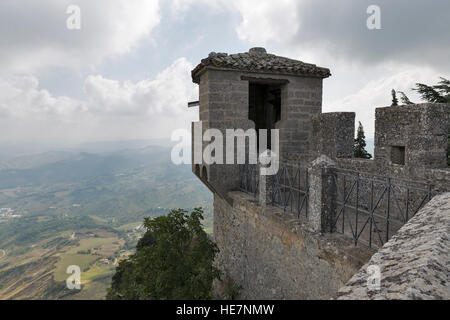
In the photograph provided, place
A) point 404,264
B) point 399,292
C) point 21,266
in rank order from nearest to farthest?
point 399,292 < point 404,264 < point 21,266

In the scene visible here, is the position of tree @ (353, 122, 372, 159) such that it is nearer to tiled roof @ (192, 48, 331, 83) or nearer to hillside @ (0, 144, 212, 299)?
tiled roof @ (192, 48, 331, 83)

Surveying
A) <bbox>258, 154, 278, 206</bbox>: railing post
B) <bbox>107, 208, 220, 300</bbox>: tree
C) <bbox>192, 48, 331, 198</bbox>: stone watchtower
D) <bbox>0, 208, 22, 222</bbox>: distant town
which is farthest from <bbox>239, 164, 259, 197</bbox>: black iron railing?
<bbox>0, 208, 22, 222</bbox>: distant town

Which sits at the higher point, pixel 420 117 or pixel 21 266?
pixel 420 117

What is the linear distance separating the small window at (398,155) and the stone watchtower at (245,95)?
2.60 meters

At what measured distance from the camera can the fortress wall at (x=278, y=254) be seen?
13.3 feet

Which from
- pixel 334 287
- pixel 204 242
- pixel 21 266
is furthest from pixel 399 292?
pixel 21 266

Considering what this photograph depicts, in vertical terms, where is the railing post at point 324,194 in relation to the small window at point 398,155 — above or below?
below

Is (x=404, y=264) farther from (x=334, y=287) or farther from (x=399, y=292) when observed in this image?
(x=334, y=287)

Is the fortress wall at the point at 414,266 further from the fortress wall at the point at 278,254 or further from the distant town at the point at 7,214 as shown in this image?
the distant town at the point at 7,214

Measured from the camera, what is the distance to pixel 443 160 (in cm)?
446

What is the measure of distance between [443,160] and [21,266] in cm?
8808

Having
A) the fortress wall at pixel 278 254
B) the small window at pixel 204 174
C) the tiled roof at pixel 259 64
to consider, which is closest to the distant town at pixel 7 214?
the small window at pixel 204 174

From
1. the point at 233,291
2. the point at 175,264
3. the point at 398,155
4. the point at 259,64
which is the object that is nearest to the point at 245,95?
the point at 259,64
